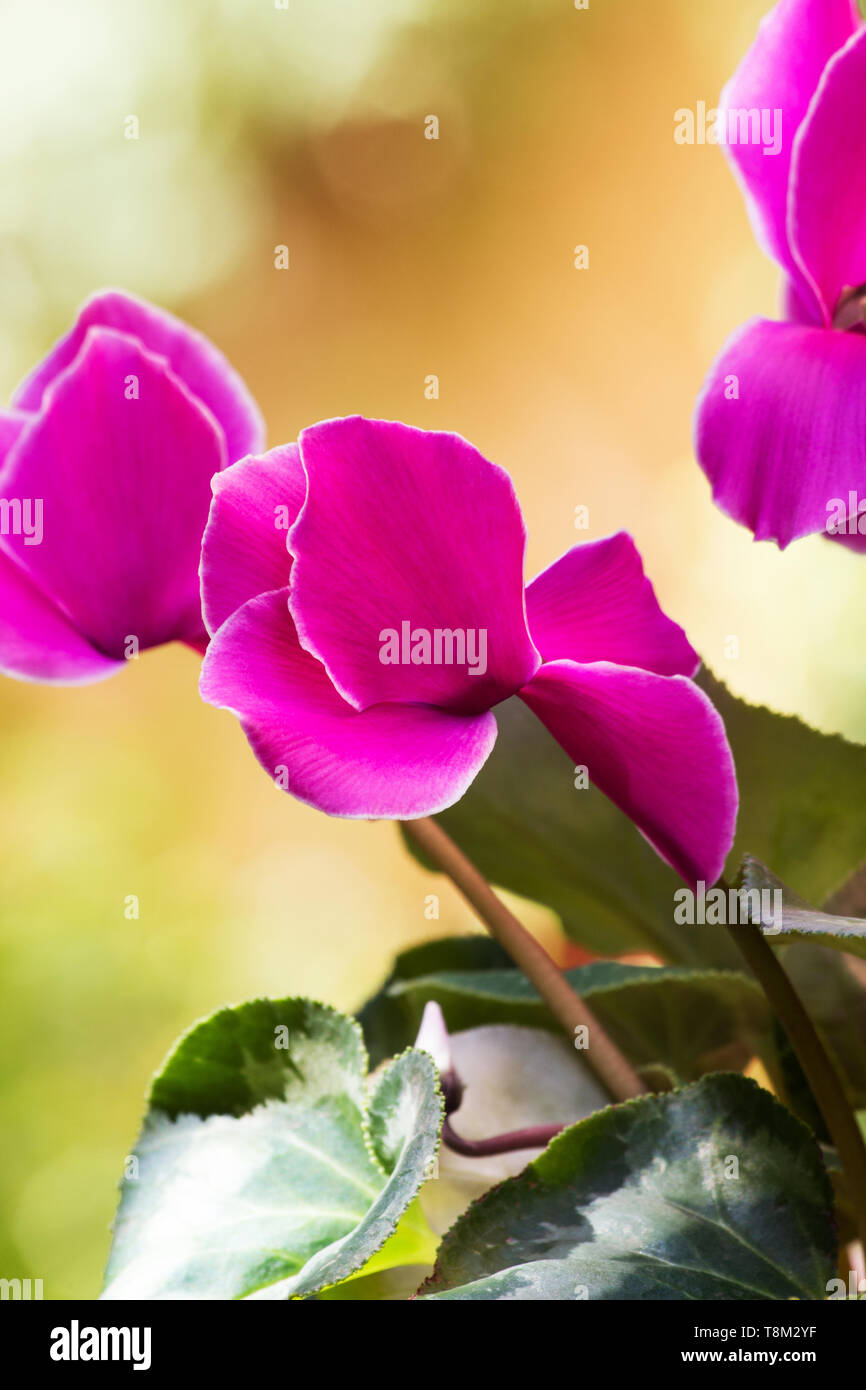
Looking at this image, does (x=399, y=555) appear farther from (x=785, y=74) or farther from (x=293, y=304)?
(x=293, y=304)

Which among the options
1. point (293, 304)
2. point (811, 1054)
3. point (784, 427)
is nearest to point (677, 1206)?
point (811, 1054)

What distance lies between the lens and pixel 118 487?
0.24 meters

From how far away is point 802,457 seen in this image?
0.71 feet

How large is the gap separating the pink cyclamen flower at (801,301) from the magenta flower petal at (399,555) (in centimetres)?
6

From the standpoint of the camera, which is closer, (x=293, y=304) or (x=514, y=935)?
(x=514, y=935)

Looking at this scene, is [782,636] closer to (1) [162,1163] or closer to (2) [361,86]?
(1) [162,1163]

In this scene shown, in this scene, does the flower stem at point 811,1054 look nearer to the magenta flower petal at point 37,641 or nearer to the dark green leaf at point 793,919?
the dark green leaf at point 793,919

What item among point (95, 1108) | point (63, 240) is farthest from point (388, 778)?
point (63, 240)

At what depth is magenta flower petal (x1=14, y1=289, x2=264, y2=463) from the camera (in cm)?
28

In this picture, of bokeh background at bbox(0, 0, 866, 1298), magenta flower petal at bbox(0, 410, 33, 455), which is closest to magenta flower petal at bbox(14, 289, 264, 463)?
magenta flower petal at bbox(0, 410, 33, 455)

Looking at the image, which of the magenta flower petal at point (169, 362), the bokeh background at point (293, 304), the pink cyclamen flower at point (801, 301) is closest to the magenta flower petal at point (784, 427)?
the pink cyclamen flower at point (801, 301)

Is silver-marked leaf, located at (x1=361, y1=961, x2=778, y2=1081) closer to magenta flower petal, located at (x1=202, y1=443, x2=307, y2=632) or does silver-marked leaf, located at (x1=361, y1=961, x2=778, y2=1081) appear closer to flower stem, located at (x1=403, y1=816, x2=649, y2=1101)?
flower stem, located at (x1=403, y1=816, x2=649, y2=1101)

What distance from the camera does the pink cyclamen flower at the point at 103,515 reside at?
0.78 feet

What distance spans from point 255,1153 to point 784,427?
0.18 m
